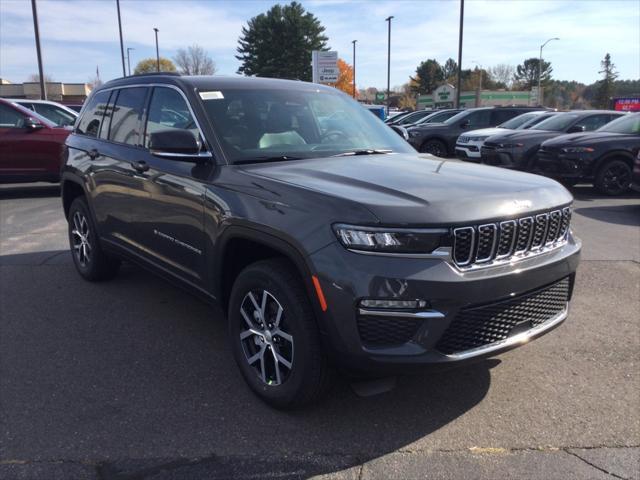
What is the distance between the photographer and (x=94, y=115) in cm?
539

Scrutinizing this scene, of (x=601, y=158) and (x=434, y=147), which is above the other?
(x=601, y=158)

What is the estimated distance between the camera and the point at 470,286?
262cm

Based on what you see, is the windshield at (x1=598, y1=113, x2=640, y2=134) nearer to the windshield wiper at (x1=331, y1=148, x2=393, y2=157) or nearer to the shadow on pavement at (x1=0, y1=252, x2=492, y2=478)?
the windshield wiper at (x1=331, y1=148, x2=393, y2=157)

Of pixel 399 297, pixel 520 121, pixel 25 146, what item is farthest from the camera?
pixel 520 121

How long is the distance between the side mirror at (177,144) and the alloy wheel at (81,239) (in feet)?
7.50

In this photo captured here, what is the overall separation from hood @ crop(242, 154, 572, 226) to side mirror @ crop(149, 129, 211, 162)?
368 mm

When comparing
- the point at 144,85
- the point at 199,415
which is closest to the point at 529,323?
the point at 199,415

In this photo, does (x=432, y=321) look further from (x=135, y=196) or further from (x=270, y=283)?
(x=135, y=196)

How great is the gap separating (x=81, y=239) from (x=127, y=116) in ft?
5.17

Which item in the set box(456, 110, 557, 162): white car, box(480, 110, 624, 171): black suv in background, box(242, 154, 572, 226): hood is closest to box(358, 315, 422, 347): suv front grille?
box(242, 154, 572, 226): hood

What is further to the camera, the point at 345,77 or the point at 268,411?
the point at 345,77

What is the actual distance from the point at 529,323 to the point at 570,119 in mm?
11626

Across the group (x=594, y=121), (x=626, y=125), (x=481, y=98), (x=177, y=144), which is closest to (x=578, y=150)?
(x=626, y=125)

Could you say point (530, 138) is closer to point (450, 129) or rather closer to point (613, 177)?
point (613, 177)
